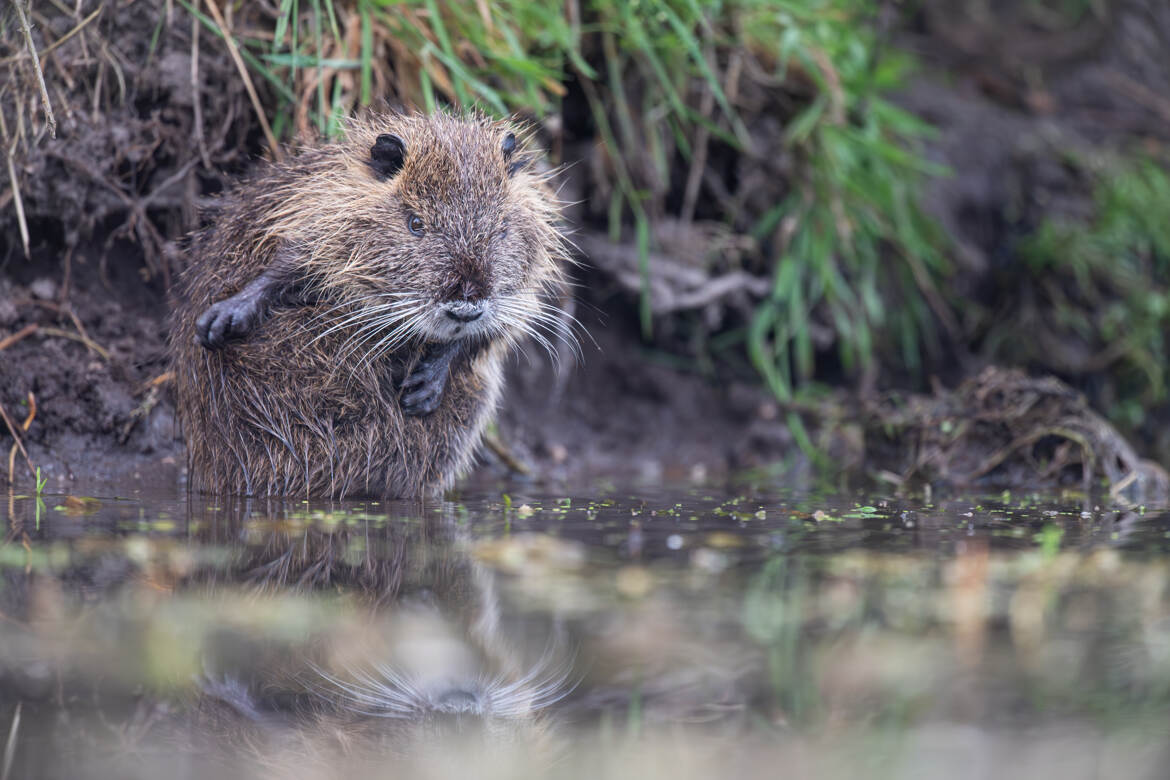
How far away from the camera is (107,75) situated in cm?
382

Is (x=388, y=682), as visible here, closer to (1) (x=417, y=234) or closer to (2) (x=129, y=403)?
(1) (x=417, y=234)

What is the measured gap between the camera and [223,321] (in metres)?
3.02

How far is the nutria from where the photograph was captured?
3.15 meters

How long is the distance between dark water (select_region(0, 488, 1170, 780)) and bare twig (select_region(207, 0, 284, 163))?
1.64m

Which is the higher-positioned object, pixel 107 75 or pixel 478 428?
pixel 107 75

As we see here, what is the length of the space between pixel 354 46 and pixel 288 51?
22cm

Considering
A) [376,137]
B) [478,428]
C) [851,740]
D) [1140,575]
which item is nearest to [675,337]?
[478,428]

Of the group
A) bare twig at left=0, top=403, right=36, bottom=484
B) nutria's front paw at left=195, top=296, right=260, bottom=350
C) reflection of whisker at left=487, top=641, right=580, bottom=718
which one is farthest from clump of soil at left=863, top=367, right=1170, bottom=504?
bare twig at left=0, top=403, right=36, bottom=484

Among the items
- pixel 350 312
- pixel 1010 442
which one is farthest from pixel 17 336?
pixel 1010 442

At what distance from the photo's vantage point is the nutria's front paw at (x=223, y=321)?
9.88ft

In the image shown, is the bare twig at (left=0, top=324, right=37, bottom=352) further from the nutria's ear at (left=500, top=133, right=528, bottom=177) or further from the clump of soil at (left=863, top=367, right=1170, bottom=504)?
the clump of soil at (left=863, top=367, right=1170, bottom=504)

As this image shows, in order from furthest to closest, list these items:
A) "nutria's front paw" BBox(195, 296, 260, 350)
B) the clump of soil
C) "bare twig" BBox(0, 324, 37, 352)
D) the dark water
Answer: the clump of soil → "bare twig" BBox(0, 324, 37, 352) → "nutria's front paw" BBox(195, 296, 260, 350) → the dark water

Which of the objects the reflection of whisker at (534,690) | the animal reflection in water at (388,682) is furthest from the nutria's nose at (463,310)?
the reflection of whisker at (534,690)

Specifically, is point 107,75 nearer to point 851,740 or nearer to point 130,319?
point 130,319
